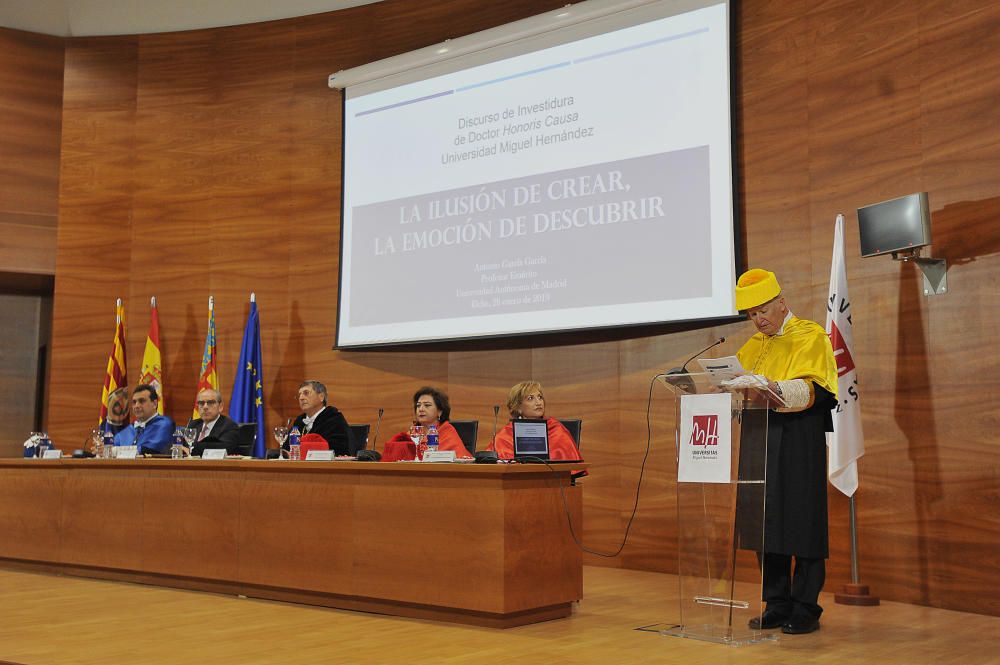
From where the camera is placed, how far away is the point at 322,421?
205 inches

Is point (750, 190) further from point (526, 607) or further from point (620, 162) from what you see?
point (526, 607)

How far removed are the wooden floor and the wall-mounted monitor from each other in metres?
1.74

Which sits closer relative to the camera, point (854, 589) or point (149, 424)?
point (854, 589)

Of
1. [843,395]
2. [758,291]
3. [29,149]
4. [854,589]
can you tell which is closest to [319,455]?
[758,291]

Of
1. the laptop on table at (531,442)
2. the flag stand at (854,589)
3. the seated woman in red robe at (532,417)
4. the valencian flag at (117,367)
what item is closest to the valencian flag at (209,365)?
the valencian flag at (117,367)

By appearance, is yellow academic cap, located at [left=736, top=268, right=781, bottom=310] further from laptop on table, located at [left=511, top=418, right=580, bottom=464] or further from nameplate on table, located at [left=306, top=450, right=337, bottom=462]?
nameplate on table, located at [left=306, top=450, right=337, bottom=462]

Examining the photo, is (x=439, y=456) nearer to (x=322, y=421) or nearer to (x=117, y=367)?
(x=322, y=421)

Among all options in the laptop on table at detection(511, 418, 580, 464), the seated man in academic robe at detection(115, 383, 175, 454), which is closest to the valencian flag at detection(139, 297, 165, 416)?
the seated man in academic robe at detection(115, 383, 175, 454)

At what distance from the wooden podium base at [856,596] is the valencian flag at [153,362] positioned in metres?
5.44

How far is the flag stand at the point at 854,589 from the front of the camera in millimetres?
4695

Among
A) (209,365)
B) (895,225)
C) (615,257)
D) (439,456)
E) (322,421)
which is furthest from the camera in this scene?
(209,365)

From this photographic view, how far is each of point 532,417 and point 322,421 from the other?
4.08 ft

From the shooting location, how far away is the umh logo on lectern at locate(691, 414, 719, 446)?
345 centimetres

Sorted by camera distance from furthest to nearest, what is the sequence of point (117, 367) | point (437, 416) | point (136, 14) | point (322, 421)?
1. point (136, 14)
2. point (117, 367)
3. point (322, 421)
4. point (437, 416)
